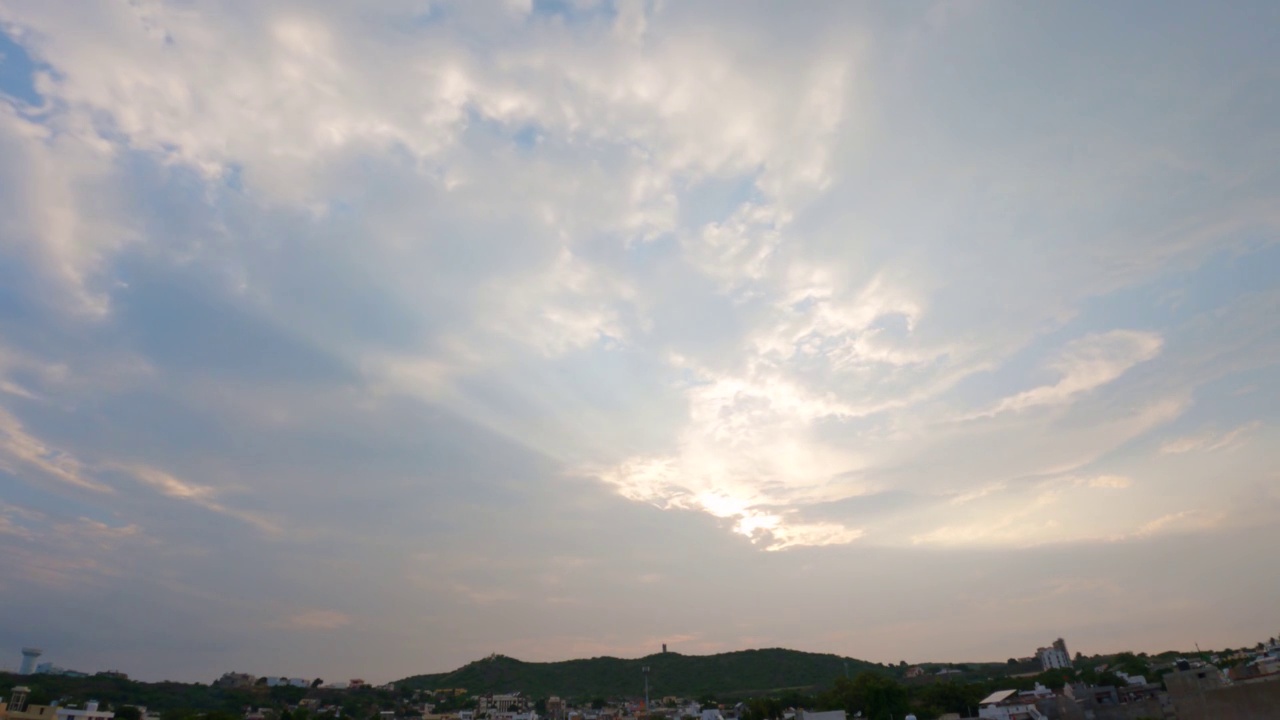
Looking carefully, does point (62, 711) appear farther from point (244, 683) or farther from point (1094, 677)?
point (1094, 677)

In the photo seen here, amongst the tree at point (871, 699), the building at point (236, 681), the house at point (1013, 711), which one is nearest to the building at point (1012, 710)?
the house at point (1013, 711)

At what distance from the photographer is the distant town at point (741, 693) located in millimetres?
42656

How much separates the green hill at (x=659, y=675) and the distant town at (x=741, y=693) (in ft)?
1.66

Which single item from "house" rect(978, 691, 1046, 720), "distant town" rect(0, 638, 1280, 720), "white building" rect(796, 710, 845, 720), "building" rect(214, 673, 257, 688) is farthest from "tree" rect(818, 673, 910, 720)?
"building" rect(214, 673, 257, 688)

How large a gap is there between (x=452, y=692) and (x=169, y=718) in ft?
206

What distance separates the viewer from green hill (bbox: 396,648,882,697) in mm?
123938

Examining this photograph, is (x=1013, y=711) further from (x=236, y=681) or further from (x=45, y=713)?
(x=236, y=681)

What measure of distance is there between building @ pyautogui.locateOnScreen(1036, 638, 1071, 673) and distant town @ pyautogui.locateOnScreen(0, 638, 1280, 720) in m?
0.21

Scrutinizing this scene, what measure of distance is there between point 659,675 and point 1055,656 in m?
67.9

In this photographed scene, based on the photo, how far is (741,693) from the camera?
114m

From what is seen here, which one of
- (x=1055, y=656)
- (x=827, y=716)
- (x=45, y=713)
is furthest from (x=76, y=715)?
(x=1055, y=656)

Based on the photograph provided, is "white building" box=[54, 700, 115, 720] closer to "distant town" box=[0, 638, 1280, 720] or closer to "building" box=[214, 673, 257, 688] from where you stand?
"distant town" box=[0, 638, 1280, 720]

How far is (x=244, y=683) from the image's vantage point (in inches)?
4419

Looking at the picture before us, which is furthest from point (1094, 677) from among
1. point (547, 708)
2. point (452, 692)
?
point (452, 692)
